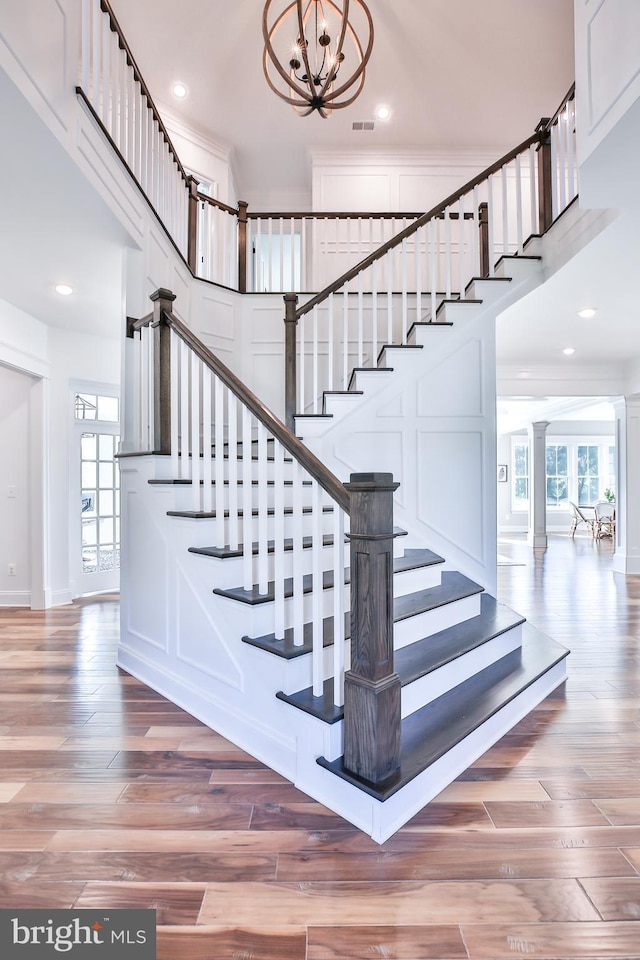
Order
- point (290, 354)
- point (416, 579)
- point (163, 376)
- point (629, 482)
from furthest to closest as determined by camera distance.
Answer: point (629, 482), point (290, 354), point (416, 579), point (163, 376)

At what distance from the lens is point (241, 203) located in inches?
189

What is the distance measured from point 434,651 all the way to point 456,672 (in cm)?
16

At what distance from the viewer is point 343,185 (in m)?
6.25

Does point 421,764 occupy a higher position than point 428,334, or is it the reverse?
point 428,334

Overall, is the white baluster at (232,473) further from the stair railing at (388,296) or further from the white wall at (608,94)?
the white wall at (608,94)

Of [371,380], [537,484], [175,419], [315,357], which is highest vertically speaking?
[315,357]

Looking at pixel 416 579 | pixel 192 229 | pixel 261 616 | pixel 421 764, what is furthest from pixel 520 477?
pixel 421 764

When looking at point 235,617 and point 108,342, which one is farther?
point 108,342

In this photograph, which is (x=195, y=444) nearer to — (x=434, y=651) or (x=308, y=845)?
(x=434, y=651)

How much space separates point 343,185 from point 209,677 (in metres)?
6.25

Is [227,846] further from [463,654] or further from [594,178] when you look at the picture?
[594,178]

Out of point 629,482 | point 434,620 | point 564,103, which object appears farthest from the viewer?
point 629,482

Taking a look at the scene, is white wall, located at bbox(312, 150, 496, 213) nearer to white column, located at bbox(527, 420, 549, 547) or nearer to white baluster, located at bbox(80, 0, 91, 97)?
white baluster, located at bbox(80, 0, 91, 97)

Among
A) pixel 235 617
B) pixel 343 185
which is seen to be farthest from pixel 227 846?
pixel 343 185
